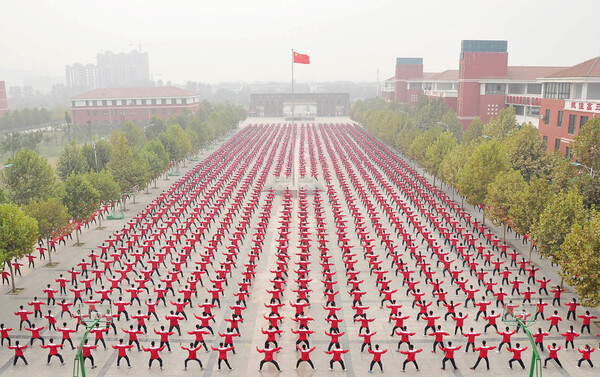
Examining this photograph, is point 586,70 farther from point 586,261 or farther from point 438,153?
point 586,261

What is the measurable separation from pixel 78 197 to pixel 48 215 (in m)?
3.49

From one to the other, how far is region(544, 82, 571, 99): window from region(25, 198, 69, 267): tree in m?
32.9

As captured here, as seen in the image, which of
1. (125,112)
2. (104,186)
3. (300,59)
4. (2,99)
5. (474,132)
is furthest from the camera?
(2,99)

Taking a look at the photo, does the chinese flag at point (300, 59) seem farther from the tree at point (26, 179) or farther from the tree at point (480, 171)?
the tree at point (26, 179)

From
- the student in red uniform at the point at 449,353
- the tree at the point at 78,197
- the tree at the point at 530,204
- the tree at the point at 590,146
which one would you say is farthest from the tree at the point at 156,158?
the student in red uniform at the point at 449,353

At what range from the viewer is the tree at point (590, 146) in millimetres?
21141

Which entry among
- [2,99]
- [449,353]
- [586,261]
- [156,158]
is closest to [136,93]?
[2,99]

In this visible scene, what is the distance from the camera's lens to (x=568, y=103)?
3416 centimetres

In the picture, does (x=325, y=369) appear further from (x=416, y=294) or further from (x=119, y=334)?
(x=119, y=334)

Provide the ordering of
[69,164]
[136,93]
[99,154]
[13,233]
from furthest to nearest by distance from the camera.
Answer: [136,93] → [99,154] → [69,164] → [13,233]

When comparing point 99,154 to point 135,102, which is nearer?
point 99,154

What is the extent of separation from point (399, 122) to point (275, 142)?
64.2 ft

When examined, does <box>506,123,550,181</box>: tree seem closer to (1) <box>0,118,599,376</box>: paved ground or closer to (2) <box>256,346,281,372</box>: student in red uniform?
(1) <box>0,118,599,376</box>: paved ground

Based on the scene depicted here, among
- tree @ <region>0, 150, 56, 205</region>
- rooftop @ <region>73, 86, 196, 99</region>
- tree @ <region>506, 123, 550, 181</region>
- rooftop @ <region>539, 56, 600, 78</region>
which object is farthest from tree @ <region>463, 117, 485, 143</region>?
rooftop @ <region>73, 86, 196, 99</region>
